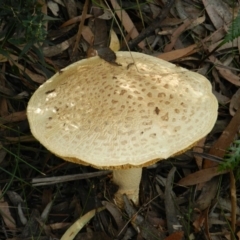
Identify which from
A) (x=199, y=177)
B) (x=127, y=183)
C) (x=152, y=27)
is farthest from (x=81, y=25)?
(x=199, y=177)

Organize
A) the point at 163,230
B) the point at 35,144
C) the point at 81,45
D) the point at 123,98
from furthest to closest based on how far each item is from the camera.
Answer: the point at 81,45 < the point at 35,144 < the point at 163,230 < the point at 123,98

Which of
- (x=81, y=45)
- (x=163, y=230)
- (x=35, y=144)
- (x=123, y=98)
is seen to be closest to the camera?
(x=123, y=98)

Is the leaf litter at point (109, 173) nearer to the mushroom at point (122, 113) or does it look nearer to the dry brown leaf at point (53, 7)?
the dry brown leaf at point (53, 7)

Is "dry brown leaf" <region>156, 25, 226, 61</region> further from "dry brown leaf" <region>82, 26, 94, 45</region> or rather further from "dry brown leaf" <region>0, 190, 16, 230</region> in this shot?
"dry brown leaf" <region>0, 190, 16, 230</region>

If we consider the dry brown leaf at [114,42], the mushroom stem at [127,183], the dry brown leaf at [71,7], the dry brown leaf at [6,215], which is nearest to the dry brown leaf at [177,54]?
the dry brown leaf at [114,42]

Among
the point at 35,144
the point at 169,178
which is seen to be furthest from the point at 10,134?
the point at 169,178

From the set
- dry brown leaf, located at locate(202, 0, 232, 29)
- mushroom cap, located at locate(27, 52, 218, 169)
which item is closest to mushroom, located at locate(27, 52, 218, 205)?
mushroom cap, located at locate(27, 52, 218, 169)

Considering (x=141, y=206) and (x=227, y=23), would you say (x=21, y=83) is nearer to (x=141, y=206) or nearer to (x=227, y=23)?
(x=141, y=206)
